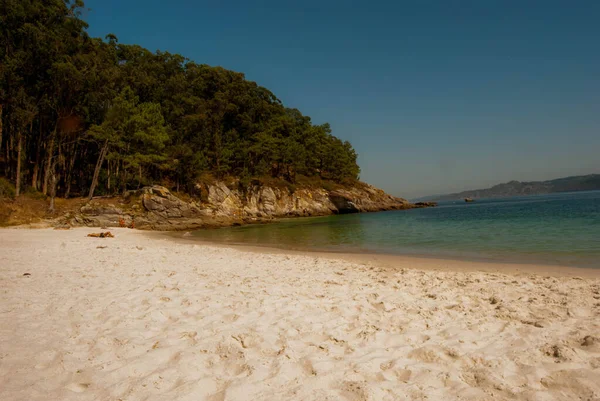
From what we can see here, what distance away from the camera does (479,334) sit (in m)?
4.35

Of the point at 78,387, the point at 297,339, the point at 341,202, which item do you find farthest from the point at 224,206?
the point at 78,387

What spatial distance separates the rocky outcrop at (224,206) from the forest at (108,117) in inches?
136

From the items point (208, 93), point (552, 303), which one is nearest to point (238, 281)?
point (552, 303)

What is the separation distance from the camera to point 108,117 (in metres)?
32.0

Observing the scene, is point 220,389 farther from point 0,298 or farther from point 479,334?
point 0,298

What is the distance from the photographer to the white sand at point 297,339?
313 cm

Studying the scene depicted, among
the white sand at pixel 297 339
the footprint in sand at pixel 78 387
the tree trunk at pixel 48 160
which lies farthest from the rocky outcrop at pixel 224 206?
the footprint in sand at pixel 78 387

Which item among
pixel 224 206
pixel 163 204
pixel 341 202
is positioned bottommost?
pixel 224 206

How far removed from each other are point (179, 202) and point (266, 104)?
36694mm

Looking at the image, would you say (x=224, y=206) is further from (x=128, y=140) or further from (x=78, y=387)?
(x=78, y=387)

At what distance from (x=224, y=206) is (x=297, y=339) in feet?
132

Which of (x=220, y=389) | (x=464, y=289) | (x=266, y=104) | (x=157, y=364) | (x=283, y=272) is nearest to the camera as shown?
(x=220, y=389)

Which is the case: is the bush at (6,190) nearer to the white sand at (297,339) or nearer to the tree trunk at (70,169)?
the tree trunk at (70,169)

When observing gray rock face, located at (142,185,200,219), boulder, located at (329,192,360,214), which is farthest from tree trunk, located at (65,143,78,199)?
→ boulder, located at (329,192,360,214)
